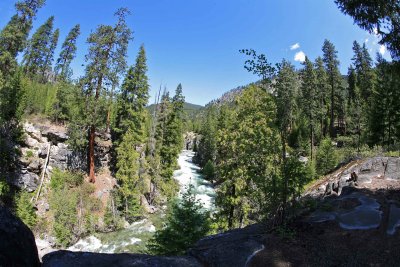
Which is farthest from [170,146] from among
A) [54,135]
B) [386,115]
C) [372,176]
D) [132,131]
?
[386,115]

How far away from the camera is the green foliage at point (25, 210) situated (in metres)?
22.6

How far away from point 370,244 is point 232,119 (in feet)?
36.0

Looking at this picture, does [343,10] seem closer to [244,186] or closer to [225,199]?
[244,186]

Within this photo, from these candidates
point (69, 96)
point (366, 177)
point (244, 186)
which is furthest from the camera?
point (69, 96)

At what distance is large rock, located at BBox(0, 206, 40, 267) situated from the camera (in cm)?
553

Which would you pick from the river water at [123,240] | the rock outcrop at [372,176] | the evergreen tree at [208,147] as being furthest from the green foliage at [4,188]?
the evergreen tree at [208,147]

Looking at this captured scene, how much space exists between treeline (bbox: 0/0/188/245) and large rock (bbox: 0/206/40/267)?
1788cm

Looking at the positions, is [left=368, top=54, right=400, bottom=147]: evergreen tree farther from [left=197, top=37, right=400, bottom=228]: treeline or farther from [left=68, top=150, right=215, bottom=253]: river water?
[left=68, top=150, right=215, bottom=253]: river water

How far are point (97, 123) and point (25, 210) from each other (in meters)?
9.63

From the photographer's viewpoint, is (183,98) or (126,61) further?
(183,98)

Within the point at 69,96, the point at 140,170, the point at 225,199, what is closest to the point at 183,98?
the point at 140,170

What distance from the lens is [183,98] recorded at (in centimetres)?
3981

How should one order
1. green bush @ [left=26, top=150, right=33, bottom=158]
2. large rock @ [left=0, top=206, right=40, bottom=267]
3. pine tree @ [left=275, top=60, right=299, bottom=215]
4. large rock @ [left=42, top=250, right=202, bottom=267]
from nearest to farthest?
large rock @ [left=0, top=206, right=40, bottom=267] < large rock @ [left=42, top=250, right=202, bottom=267] < pine tree @ [left=275, top=60, right=299, bottom=215] < green bush @ [left=26, top=150, right=33, bottom=158]

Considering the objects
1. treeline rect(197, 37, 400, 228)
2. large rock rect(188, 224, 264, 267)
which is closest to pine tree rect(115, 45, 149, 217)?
treeline rect(197, 37, 400, 228)
